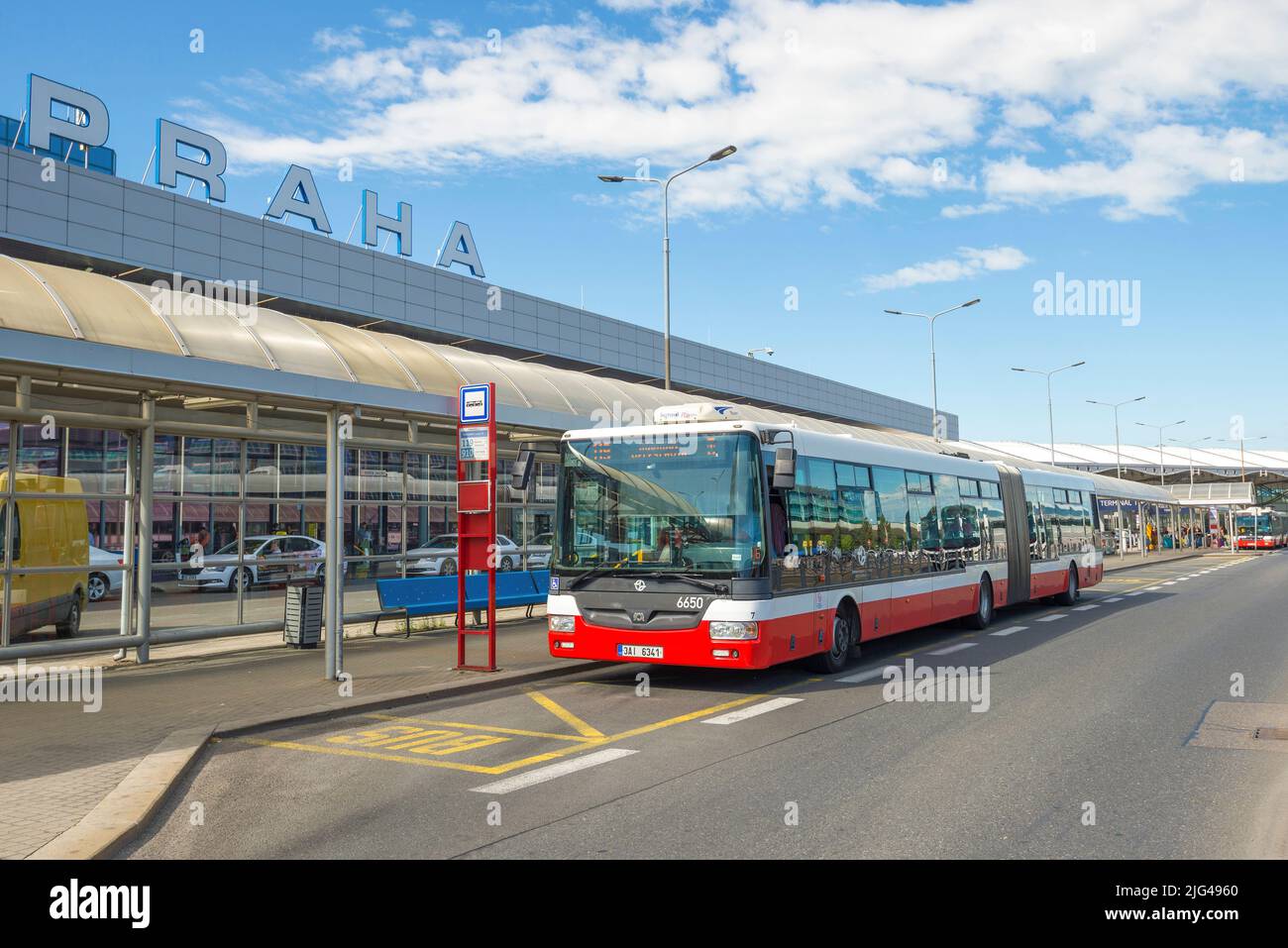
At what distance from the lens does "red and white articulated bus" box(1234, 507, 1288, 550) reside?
70.3m

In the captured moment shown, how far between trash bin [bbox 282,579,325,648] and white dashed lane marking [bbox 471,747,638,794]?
7866 mm

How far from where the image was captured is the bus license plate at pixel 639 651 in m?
10.6

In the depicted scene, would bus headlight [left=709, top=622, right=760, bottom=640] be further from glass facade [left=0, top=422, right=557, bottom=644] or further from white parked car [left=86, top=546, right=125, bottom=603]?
white parked car [left=86, top=546, right=125, bottom=603]

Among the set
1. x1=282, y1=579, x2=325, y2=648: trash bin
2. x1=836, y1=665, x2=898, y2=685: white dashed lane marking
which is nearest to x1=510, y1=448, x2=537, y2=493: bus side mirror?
x1=836, y1=665, x2=898, y2=685: white dashed lane marking

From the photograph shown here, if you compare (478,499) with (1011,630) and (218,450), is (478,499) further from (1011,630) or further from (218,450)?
(1011,630)

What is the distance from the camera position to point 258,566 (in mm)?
15695

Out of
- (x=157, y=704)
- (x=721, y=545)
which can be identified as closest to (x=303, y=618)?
(x=157, y=704)

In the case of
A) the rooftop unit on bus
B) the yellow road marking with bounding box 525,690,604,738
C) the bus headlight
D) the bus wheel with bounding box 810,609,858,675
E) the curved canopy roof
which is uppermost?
the curved canopy roof

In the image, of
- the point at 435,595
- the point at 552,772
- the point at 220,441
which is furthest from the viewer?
the point at 435,595

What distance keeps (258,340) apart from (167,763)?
723 centimetres

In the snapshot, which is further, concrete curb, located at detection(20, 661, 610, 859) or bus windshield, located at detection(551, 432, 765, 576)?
bus windshield, located at detection(551, 432, 765, 576)

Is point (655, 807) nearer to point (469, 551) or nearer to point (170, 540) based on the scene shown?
point (469, 551)
